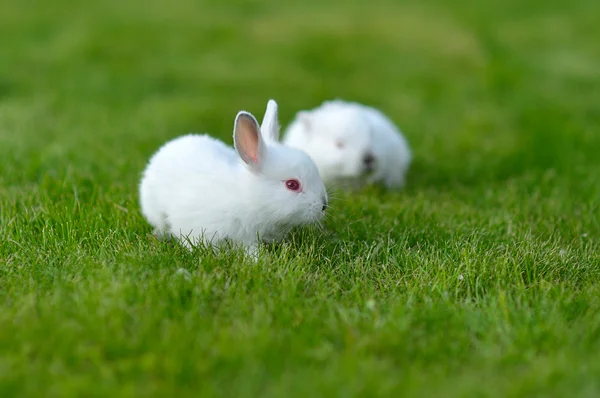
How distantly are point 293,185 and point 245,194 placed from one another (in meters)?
0.27

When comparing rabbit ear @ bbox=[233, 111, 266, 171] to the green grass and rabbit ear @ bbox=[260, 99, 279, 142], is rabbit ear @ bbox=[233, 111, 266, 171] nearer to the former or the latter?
rabbit ear @ bbox=[260, 99, 279, 142]

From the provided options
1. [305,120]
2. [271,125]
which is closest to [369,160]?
[305,120]

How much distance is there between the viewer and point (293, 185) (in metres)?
3.96

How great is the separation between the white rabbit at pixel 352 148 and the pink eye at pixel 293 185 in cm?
227

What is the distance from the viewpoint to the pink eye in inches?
155

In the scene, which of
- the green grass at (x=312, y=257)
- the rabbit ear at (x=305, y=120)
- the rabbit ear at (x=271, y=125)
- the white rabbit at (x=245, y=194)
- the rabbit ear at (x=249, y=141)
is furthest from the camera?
the rabbit ear at (x=305, y=120)

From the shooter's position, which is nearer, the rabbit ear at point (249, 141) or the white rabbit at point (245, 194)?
the rabbit ear at point (249, 141)

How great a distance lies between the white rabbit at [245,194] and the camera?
3908 millimetres

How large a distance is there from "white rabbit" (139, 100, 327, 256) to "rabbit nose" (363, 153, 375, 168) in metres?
2.10

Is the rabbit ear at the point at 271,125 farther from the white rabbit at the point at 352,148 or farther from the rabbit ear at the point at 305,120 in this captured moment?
the rabbit ear at the point at 305,120

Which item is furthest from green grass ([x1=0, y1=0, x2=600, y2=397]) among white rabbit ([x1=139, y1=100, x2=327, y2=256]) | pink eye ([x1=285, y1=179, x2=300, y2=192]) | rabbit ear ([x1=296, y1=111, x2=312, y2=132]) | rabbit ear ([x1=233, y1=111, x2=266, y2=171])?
rabbit ear ([x1=296, y1=111, x2=312, y2=132])

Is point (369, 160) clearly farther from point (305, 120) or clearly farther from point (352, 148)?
point (305, 120)

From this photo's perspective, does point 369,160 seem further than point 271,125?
Yes

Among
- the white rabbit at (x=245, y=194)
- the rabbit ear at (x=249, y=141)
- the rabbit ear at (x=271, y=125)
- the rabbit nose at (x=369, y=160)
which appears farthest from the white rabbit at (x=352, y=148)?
the rabbit ear at (x=249, y=141)
